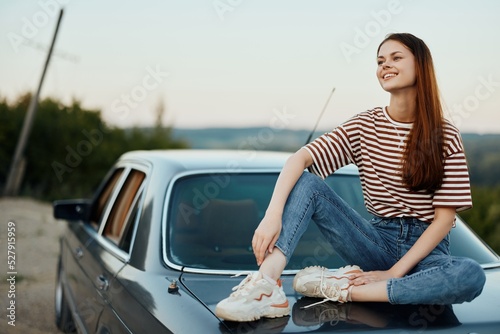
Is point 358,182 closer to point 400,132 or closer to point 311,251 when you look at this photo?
point 311,251

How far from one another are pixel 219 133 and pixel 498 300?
19.5 meters

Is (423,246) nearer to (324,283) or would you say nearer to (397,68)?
(324,283)

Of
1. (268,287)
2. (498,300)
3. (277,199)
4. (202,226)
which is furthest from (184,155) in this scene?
(498,300)

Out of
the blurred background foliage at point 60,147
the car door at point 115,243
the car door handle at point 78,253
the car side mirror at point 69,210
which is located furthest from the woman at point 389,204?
the blurred background foliage at point 60,147

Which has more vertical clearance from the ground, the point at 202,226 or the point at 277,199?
the point at 277,199

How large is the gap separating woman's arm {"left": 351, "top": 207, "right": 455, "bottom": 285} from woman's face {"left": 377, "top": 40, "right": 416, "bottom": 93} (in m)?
0.53

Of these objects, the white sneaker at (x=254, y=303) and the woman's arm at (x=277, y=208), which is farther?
the woman's arm at (x=277, y=208)

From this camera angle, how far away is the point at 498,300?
2275 mm

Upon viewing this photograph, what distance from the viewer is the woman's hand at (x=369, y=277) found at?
7.56ft

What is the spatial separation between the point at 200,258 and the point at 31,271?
5688 millimetres

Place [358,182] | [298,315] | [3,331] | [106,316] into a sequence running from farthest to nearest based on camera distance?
[3,331] < [358,182] < [106,316] < [298,315]

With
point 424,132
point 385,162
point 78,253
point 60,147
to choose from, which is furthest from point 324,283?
point 60,147

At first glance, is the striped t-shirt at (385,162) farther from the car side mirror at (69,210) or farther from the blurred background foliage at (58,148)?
the blurred background foliage at (58,148)

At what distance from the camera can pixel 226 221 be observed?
10.3 ft
